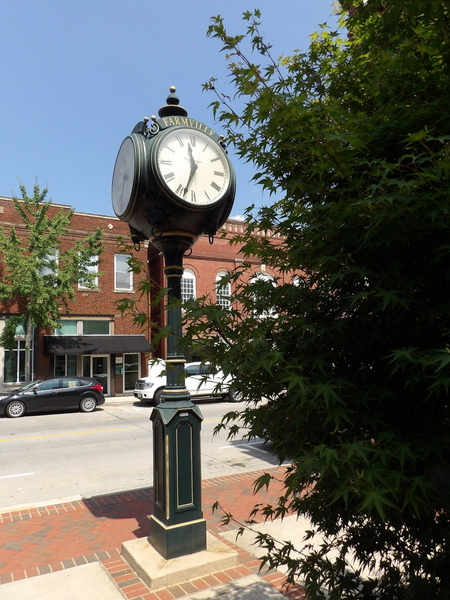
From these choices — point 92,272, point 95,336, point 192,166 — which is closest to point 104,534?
point 192,166

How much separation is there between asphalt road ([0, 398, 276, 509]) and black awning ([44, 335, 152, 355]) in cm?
629

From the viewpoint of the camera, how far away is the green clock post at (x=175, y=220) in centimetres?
434

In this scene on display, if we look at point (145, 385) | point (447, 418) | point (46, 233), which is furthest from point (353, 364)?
point (46, 233)

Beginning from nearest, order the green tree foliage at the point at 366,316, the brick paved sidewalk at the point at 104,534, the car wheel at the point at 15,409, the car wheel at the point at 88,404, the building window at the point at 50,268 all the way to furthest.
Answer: the green tree foliage at the point at 366,316 → the brick paved sidewalk at the point at 104,534 → the car wheel at the point at 15,409 → the car wheel at the point at 88,404 → the building window at the point at 50,268

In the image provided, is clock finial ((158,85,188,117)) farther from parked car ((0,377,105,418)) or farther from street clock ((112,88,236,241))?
parked car ((0,377,105,418))

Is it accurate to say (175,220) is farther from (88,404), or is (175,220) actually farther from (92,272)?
(92,272)

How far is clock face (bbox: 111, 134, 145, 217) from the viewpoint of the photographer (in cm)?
435

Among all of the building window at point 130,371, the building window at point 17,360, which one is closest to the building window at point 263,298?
the building window at point 17,360

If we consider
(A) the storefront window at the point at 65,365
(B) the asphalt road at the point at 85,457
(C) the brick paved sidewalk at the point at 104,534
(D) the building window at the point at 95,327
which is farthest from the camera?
(D) the building window at the point at 95,327

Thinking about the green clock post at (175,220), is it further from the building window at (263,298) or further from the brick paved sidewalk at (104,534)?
the building window at (263,298)

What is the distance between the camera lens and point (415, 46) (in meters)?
1.95

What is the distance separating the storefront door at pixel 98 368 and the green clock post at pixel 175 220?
754 inches

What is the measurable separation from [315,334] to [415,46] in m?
1.28

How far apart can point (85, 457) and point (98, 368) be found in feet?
45.4
